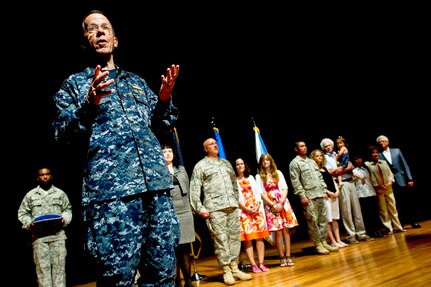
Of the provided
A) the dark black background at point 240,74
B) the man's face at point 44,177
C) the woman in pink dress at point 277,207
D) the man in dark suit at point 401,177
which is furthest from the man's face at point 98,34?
the man in dark suit at point 401,177

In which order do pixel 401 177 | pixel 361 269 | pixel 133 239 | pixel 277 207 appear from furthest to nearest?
pixel 401 177 < pixel 277 207 < pixel 361 269 < pixel 133 239

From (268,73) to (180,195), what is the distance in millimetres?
4681

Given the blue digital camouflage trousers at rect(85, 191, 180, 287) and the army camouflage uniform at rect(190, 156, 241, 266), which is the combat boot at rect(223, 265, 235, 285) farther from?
the blue digital camouflage trousers at rect(85, 191, 180, 287)

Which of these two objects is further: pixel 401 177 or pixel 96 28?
pixel 401 177

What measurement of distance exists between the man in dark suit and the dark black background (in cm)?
190

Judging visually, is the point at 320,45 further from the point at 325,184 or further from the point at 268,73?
the point at 325,184

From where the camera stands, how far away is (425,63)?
7.75 metres

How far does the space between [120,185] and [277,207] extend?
143 inches

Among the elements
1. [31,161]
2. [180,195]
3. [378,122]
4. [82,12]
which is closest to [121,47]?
[82,12]

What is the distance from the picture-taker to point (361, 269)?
337 centimetres

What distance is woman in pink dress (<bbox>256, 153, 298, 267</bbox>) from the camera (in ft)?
15.0

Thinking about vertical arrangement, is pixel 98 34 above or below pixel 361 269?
above

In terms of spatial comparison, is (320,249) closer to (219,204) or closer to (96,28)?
(219,204)

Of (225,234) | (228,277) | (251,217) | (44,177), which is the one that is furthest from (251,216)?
(44,177)
